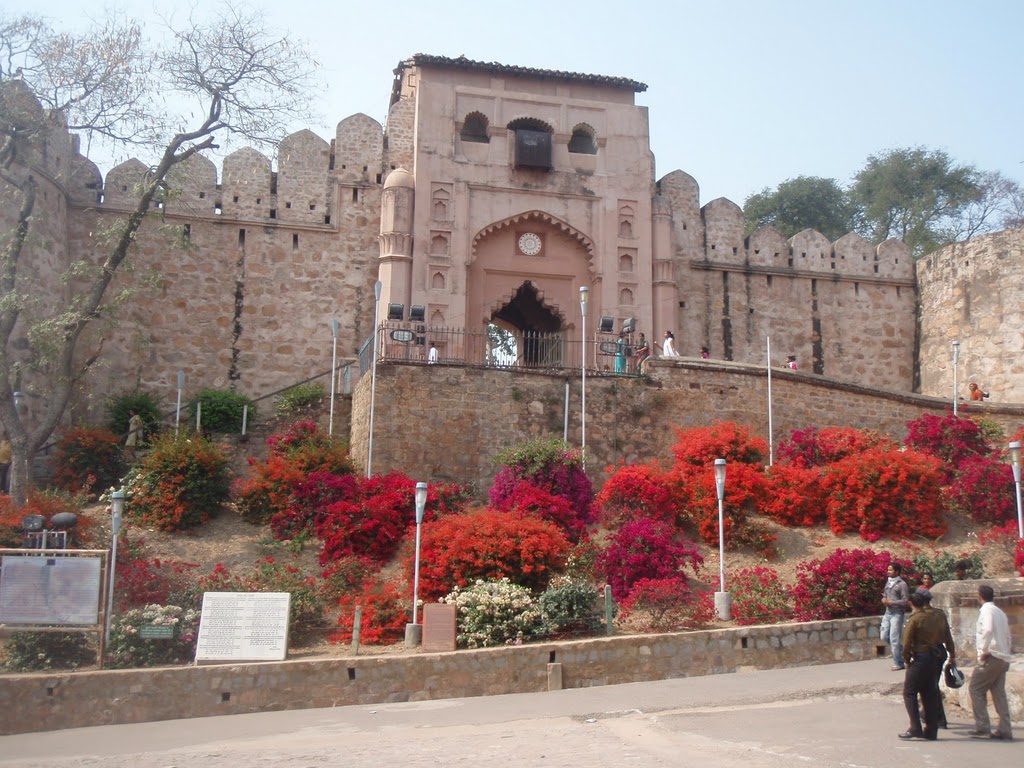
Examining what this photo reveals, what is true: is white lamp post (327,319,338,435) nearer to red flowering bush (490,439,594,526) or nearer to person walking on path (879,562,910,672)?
red flowering bush (490,439,594,526)

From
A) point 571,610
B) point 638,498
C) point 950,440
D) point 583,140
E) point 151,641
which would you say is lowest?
point 151,641

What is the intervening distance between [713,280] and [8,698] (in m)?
17.6

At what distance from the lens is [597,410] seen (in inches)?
748

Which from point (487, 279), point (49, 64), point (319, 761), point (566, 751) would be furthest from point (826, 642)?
point (49, 64)

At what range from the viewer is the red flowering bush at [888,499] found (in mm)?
16766

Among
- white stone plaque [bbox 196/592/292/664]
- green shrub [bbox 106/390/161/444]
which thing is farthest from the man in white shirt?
green shrub [bbox 106/390/161/444]

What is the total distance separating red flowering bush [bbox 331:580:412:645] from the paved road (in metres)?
1.79

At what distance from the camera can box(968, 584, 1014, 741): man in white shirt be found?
27.3 feet

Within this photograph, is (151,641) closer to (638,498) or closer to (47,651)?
(47,651)

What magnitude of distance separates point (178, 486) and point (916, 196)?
29379 mm

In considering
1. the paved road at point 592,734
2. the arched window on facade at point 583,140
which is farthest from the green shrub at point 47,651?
the arched window on facade at point 583,140

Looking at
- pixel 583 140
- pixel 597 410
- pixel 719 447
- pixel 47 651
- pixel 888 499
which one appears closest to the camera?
pixel 47 651

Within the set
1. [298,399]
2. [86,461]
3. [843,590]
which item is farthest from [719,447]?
[86,461]

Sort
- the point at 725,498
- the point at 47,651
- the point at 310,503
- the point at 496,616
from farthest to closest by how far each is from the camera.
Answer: the point at 310,503
the point at 725,498
the point at 496,616
the point at 47,651
